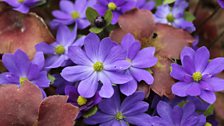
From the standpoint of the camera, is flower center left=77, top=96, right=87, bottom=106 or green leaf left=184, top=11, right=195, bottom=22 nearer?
flower center left=77, top=96, right=87, bottom=106

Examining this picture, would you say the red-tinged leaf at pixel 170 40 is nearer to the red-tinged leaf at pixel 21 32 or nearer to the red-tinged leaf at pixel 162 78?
the red-tinged leaf at pixel 162 78

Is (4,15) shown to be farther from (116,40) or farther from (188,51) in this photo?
(188,51)

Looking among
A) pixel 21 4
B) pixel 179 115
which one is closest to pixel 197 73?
pixel 179 115

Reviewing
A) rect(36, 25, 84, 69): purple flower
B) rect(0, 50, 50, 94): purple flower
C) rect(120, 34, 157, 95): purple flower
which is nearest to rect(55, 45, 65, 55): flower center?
rect(36, 25, 84, 69): purple flower

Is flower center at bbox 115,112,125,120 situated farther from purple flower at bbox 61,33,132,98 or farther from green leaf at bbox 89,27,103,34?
green leaf at bbox 89,27,103,34

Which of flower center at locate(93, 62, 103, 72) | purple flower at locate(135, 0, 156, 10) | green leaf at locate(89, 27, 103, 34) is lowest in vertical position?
flower center at locate(93, 62, 103, 72)

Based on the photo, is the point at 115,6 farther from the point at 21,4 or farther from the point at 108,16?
the point at 21,4
